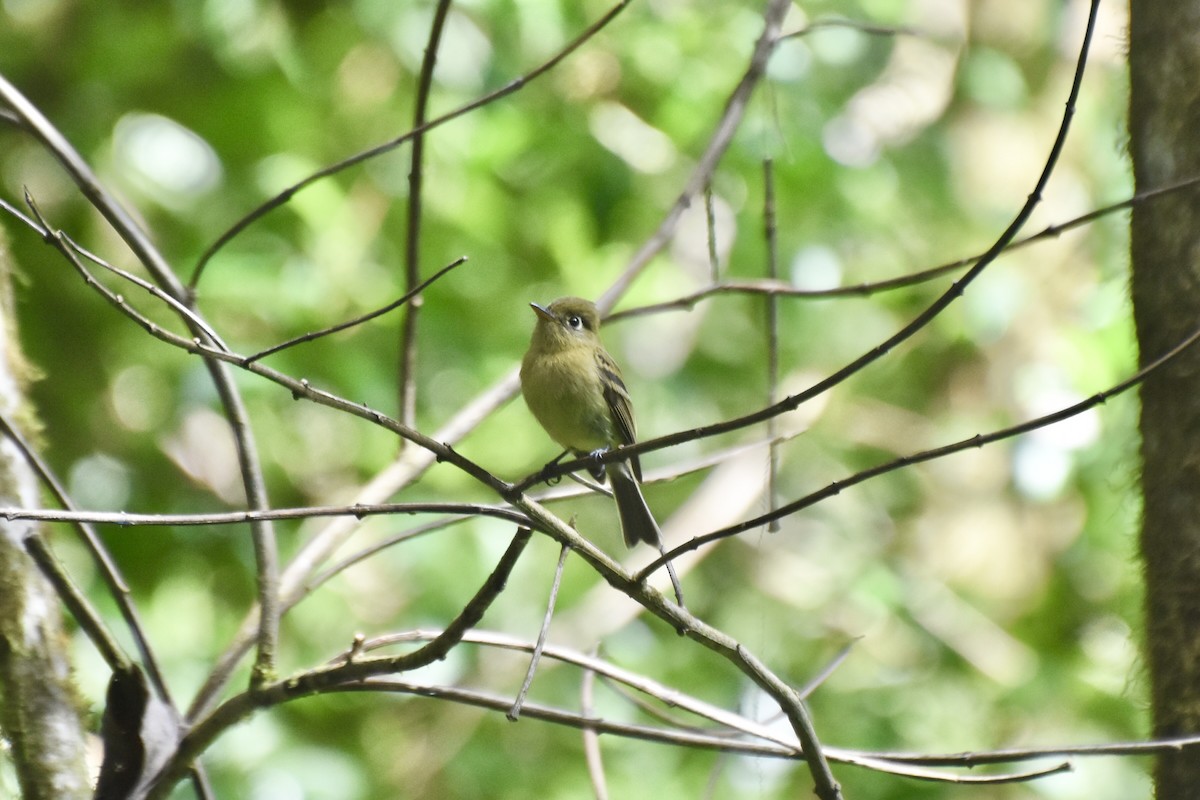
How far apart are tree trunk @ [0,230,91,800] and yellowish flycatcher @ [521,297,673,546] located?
1739mm

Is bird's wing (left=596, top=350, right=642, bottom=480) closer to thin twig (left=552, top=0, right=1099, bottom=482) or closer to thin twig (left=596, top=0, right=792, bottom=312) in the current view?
thin twig (left=596, top=0, right=792, bottom=312)

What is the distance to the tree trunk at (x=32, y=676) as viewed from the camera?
265 centimetres

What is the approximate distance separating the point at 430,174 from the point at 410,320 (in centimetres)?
278

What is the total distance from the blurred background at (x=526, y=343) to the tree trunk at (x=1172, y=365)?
75.2 inches

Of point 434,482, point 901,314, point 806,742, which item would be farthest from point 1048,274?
point 806,742

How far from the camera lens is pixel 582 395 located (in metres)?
4.34

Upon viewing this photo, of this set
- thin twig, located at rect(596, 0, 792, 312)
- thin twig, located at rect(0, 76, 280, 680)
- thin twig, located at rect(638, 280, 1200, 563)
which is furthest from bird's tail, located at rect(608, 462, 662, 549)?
thin twig, located at rect(638, 280, 1200, 563)

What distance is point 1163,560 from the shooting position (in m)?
2.59

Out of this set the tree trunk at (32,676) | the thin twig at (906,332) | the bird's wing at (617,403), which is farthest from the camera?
the bird's wing at (617,403)

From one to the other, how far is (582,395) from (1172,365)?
221cm

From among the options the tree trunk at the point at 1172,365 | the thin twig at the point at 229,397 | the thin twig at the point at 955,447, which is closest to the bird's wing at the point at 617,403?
the thin twig at the point at 229,397

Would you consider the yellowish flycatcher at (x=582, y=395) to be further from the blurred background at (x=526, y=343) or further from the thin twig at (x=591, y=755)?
the thin twig at (x=591, y=755)

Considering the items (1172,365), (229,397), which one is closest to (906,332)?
(1172,365)

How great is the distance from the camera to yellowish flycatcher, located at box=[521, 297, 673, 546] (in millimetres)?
4258
